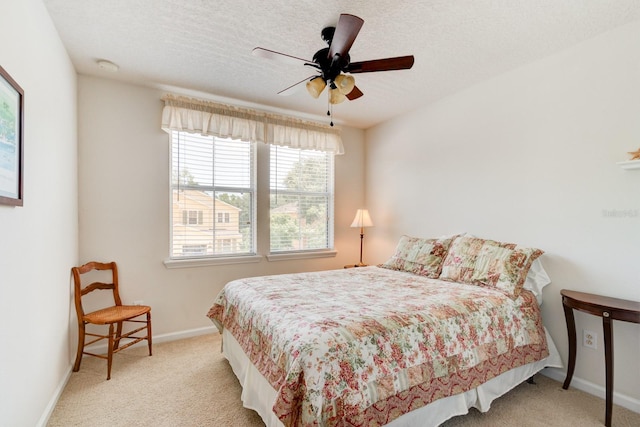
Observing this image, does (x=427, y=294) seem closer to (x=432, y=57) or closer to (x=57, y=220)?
(x=432, y=57)

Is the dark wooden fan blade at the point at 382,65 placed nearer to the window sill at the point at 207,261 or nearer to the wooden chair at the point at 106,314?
the window sill at the point at 207,261

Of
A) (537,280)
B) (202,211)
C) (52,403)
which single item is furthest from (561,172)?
(52,403)

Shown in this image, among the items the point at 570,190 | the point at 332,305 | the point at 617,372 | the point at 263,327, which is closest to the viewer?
the point at 263,327

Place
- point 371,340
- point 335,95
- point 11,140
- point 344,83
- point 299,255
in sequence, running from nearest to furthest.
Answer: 1. point 11,140
2. point 371,340
3. point 344,83
4. point 335,95
5. point 299,255

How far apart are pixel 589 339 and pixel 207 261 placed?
3447 millimetres

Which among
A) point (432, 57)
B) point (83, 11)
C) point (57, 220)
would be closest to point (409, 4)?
point (432, 57)

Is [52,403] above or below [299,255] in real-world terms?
below

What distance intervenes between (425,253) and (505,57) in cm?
183

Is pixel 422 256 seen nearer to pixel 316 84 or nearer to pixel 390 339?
pixel 390 339

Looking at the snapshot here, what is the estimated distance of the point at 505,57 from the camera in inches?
96.9

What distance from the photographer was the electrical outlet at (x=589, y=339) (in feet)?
7.11

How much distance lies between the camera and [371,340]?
4.91 ft

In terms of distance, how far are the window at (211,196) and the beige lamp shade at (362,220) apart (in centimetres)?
A: 135

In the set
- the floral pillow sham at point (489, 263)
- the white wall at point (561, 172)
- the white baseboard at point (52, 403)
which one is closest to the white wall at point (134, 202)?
the white baseboard at point (52, 403)
